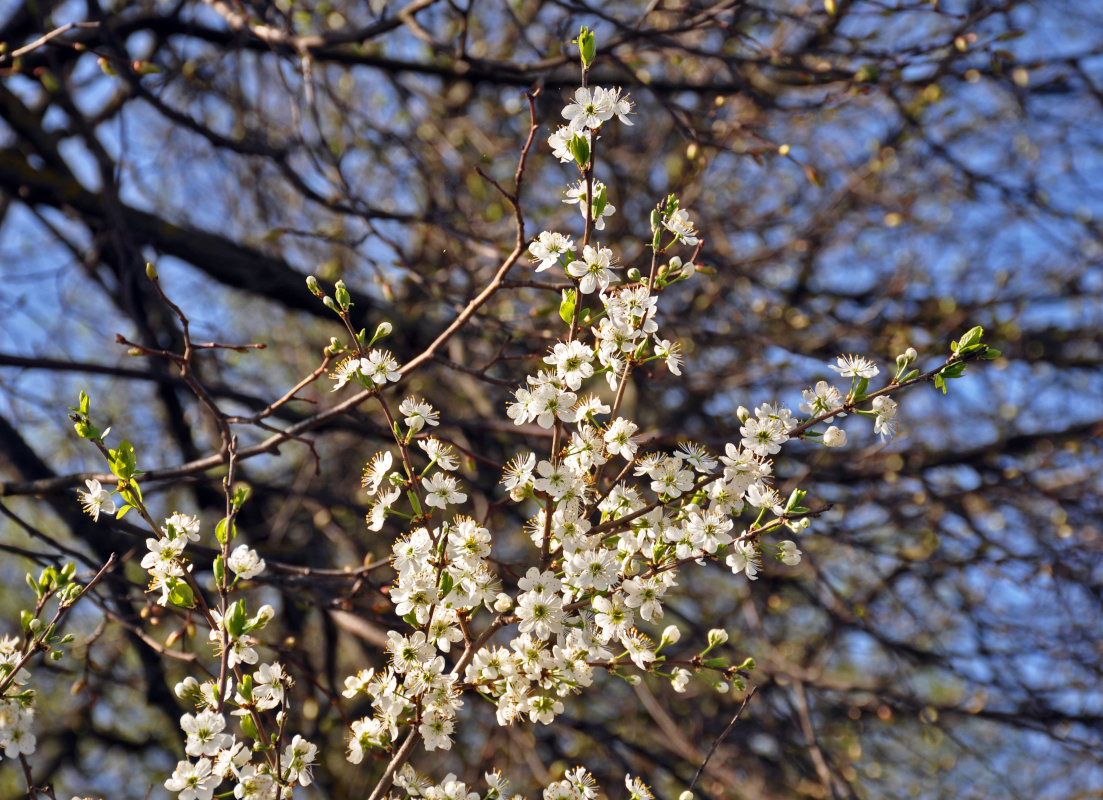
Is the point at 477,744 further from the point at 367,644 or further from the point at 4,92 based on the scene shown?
the point at 4,92

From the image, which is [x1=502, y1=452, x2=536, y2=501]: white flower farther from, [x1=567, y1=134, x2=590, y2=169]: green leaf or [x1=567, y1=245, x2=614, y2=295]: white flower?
[x1=567, y1=134, x2=590, y2=169]: green leaf

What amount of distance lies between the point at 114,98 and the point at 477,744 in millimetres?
4395

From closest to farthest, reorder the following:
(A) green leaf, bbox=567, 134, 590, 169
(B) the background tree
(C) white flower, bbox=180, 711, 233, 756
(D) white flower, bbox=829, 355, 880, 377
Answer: (C) white flower, bbox=180, 711, 233, 756 → (A) green leaf, bbox=567, 134, 590, 169 → (D) white flower, bbox=829, 355, 880, 377 → (B) the background tree

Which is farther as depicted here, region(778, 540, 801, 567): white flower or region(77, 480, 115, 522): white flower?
region(77, 480, 115, 522): white flower

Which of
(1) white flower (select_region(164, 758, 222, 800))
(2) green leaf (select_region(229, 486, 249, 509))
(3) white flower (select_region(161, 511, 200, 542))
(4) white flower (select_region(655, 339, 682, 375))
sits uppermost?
(4) white flower (select_region(655, 339, 682, 375))

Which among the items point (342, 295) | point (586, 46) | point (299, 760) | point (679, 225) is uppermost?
point (586, 46)

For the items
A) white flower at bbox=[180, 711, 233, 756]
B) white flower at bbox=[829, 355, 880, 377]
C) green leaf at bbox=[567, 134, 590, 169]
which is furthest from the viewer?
white flower at bbox=[829, 355, 880, 377]

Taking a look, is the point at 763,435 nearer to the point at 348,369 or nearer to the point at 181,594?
the point at 348,369

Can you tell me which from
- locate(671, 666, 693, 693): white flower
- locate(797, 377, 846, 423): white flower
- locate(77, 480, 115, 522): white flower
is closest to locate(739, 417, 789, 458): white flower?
locate(797, 377, 846, 423): white flower

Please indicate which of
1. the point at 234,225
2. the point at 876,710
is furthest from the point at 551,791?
the point at 234,225

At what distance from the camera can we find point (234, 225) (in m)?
5.68

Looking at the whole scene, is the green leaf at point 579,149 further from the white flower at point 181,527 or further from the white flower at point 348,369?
the white flower at point 181,527

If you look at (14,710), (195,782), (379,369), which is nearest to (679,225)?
(379,369)

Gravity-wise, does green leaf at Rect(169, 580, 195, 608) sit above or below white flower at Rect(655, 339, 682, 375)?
below
